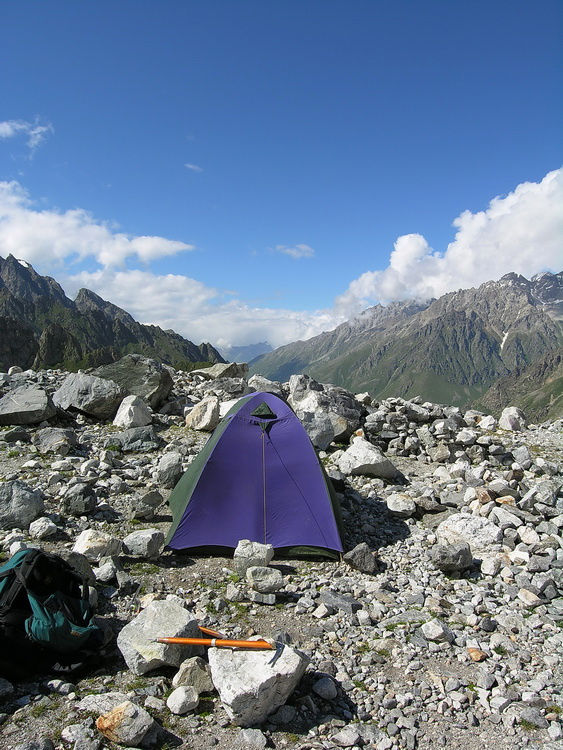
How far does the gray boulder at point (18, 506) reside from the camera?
30.2ft

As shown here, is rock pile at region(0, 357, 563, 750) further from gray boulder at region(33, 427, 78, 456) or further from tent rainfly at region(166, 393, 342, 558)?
tent rainfly at region(166, 393, 342, 558)

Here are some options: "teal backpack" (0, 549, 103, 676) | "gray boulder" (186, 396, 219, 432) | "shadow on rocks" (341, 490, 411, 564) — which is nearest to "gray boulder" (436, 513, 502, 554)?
"shadow on rocks" (341, 490, 411, 564)

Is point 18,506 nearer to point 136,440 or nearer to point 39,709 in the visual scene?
point 39,709

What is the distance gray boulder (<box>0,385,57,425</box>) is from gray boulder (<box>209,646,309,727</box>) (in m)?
14.6

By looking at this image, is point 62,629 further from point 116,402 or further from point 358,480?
point 116,402

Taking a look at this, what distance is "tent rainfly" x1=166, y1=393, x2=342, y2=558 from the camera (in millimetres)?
8992

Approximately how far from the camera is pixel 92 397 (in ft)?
60.8

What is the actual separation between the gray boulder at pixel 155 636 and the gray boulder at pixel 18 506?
16.3 ft

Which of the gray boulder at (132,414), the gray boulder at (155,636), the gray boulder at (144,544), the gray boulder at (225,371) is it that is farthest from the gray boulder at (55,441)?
the gray boulder at (225,371)

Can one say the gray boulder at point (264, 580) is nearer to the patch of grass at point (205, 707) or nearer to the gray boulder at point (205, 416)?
the patch of grass at point (205, 707)

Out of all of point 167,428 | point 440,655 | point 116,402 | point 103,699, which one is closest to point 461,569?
point 440,655

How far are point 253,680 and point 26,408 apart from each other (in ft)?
51.1

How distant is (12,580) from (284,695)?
3.81 metres

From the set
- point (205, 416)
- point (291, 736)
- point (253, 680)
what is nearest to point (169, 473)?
point (205, 416)
